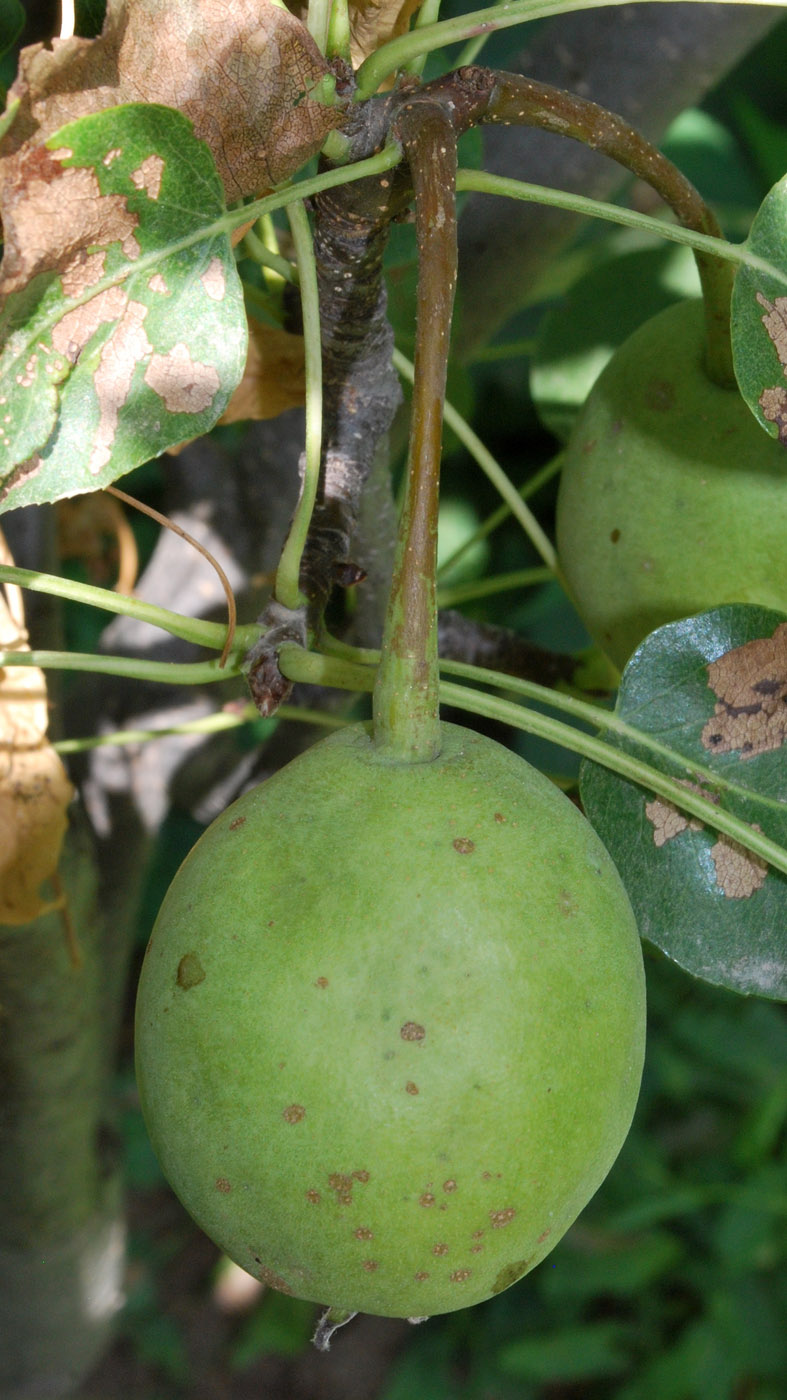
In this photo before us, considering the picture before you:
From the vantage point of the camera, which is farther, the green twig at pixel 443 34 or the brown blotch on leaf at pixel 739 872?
the brown blotch on leaf at pixel 739 872

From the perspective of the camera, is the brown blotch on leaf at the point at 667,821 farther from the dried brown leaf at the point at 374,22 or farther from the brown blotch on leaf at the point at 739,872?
the dried brown leaf at the point at 374,22

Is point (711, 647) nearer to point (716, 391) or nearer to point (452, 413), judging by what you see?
point (716, 391)

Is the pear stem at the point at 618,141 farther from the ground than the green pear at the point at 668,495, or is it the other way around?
the pear stem at the point at 618,141

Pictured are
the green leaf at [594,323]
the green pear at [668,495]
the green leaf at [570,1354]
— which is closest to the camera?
the green pear at [668,495]

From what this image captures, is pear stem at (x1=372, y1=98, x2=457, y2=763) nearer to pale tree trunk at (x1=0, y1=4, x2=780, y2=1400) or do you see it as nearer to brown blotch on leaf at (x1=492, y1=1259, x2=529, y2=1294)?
brown blotch on leaf at (x1=492, y1=1259, x2=529, y2=1294)

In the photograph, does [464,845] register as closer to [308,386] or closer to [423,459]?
[423,459]

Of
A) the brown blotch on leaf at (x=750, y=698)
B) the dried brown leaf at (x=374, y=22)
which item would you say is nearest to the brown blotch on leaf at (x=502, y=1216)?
the brown blotch on leaf at (x=750, y=698)

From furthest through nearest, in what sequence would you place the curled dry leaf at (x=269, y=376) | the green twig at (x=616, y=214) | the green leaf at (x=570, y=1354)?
1. the green leaf at (x=570, y=1354)
2. the curled dry leaf at (x=269, y=376)
3. the green twig at (x=616, y=214)
